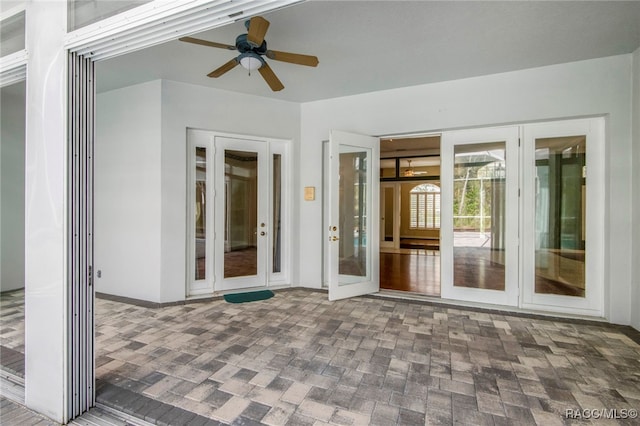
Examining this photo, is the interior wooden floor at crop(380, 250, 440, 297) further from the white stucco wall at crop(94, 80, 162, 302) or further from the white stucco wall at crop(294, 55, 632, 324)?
the white stucco wall at crop(94, 80, 162, 302)

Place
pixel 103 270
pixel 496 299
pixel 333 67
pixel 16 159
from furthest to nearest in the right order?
1. pixel 16 159
2. pixel 103 270
3. pixel 496 299
4. pixel 333 67

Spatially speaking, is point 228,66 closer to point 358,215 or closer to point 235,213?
point 235,213

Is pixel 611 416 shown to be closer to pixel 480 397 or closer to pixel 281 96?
pixel 480 397

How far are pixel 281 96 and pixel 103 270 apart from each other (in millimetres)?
3872

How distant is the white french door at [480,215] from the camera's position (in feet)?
12.8

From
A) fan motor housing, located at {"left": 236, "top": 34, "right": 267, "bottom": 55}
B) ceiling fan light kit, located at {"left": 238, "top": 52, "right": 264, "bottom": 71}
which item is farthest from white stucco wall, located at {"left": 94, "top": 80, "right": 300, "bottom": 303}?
fan motor housing, located at {"left": 236, "top": 34, "right": 267, "bottom": 55}

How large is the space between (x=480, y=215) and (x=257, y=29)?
3613mm

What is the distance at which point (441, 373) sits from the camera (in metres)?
2.39

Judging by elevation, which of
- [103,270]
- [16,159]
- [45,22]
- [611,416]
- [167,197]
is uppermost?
[45,22]

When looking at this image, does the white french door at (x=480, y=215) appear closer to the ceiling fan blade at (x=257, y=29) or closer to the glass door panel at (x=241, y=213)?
the glass door panel at (x=241, y=213)

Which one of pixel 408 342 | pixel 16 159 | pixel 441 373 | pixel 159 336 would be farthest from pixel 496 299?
pixel 16 159

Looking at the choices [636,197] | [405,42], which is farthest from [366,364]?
[636,197]

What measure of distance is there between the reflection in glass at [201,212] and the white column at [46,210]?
2428 mm

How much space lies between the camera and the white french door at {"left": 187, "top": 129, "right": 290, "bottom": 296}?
437 cm
